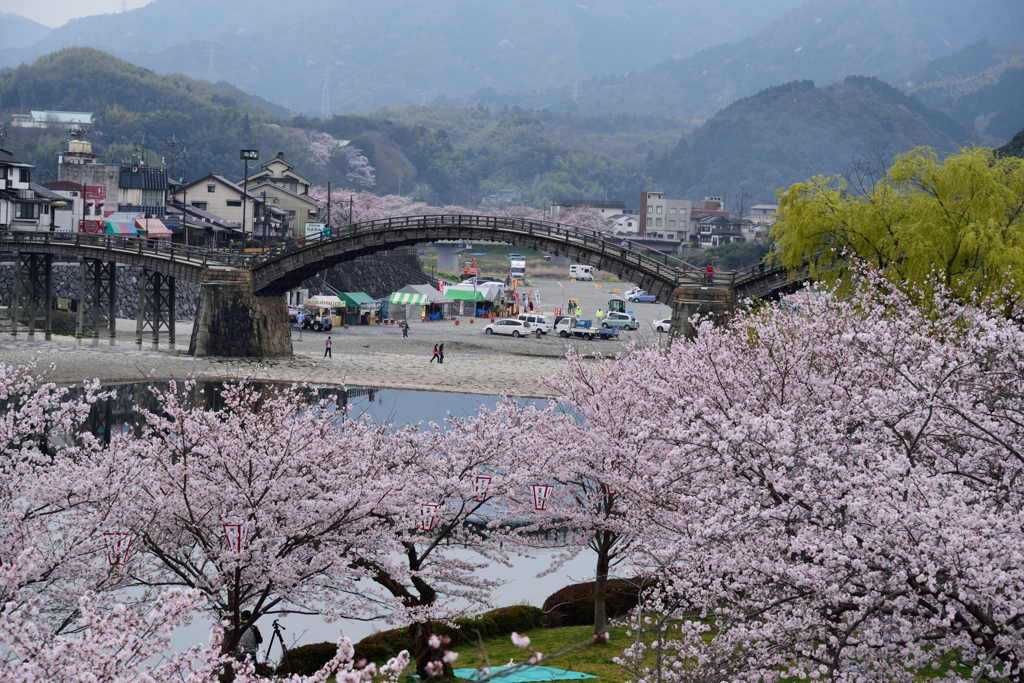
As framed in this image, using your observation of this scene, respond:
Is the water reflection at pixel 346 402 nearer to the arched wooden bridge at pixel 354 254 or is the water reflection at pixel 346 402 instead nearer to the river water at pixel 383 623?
the river water at pixel 383 623

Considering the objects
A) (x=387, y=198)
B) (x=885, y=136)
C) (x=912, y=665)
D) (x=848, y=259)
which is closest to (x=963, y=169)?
(x=848, y=259)

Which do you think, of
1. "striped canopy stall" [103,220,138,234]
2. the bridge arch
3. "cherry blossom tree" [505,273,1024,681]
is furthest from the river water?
"striped canopy stall" [103,220,138,234]

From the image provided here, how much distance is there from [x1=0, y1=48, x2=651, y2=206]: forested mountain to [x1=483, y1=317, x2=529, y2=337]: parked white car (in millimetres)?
64918

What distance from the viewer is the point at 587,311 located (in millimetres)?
68312

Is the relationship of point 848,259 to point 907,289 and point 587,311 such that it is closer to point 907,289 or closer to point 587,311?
point 907,289

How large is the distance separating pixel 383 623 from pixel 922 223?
15394 millimetres

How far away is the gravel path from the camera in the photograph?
34.4 m

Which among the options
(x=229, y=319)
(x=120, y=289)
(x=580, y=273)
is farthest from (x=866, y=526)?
(x=580, y=273)

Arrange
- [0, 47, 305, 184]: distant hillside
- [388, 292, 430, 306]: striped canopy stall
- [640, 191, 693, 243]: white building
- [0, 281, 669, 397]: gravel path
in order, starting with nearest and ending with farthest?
1. [0, 281, 669, 397]: gravel path
2. [388, 292, 430, 306]: striped canopy stall
3. [0, 47, 305, 184]: distant hillside
4. [640, 191, 693, 243]: white building

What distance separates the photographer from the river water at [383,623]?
16.0m

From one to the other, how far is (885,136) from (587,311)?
156067mm

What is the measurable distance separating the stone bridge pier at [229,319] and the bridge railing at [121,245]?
1.15 m

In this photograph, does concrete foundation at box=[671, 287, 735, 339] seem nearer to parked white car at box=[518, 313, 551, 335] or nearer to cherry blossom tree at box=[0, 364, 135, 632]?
→ parked white car at box=[518, 313, 551, 335]

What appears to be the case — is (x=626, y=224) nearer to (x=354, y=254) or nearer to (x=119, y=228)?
(x=119, y=228)
